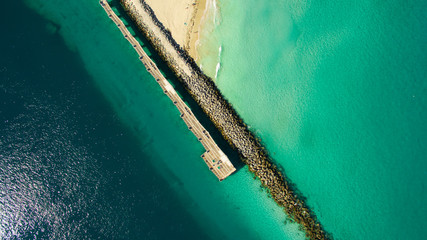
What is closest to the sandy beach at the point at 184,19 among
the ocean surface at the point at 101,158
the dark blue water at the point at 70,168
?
the ocean surface at the point at 101,158

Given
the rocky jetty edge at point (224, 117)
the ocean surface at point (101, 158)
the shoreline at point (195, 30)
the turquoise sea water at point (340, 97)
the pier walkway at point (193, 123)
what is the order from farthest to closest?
the shoreline at point (195, 30) < the ocean surface at point (101, 158) < the pier walkway at point (193, 123) < the rocky jetty edge at point (224, 117) < the turquoise sea water at point (340, 97)

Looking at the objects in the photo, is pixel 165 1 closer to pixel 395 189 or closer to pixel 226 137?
pixel 226 137

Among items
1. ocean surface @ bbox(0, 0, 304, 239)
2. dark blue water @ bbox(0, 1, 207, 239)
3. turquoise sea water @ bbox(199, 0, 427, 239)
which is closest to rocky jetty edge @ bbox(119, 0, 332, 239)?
turquoise sea water @ bbox(199, 0, 427, 239)

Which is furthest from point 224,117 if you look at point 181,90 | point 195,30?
point 195,30

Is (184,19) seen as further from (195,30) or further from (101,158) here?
(101,158)

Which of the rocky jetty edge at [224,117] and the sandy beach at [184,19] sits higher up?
the sandy beach at [184,19]

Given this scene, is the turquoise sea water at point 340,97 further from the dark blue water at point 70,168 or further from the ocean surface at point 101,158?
the dark blue water at point 70,168
